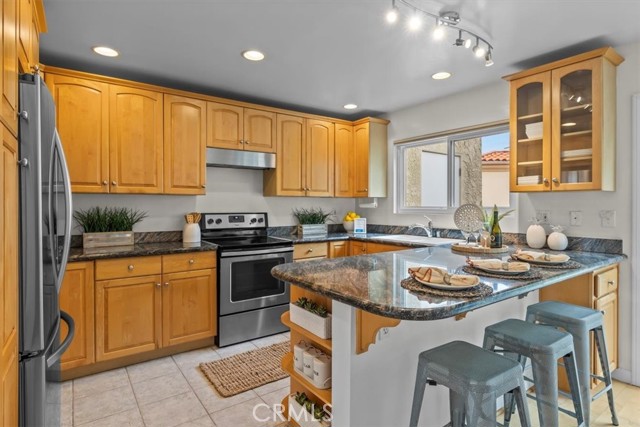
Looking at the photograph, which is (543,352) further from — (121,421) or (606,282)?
(121,421)

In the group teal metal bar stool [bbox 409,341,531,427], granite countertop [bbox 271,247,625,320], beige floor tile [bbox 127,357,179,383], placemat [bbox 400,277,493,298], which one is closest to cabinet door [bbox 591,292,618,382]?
granite countertop [bbox 271,247,625,320]

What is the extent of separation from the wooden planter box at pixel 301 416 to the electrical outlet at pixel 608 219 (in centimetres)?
237

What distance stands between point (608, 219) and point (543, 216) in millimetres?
412

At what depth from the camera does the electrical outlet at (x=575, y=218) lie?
103 inches

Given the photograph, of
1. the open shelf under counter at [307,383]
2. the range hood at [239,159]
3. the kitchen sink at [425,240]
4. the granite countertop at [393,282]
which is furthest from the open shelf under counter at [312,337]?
the range hood at [239,159]

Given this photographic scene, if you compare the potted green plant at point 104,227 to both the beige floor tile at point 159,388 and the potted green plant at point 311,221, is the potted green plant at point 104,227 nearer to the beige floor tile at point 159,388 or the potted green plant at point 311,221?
the beige floor tile at point 159,388

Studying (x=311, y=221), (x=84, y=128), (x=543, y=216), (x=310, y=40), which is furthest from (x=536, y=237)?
(x=84, y=128)

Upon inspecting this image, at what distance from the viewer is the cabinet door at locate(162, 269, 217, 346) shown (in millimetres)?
2826

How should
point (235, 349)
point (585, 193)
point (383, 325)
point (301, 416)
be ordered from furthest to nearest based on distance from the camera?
point (235, 349), point (585, 193), point (301, 416), point (383, 325)

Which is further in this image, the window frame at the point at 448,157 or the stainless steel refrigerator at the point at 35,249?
the window frame at the point at 448,157

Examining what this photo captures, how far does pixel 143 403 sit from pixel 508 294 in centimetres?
222

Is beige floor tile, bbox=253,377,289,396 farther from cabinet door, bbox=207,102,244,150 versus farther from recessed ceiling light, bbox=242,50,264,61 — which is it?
recessed ceiling light, bbox=242,50,264,61

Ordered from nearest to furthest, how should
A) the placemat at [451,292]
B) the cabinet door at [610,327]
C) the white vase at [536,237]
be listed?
1. the placemat at [451,292]
2. the cabinet door at [610,327]
3. the white vase at [536,237]

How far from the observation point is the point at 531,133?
2668mm
